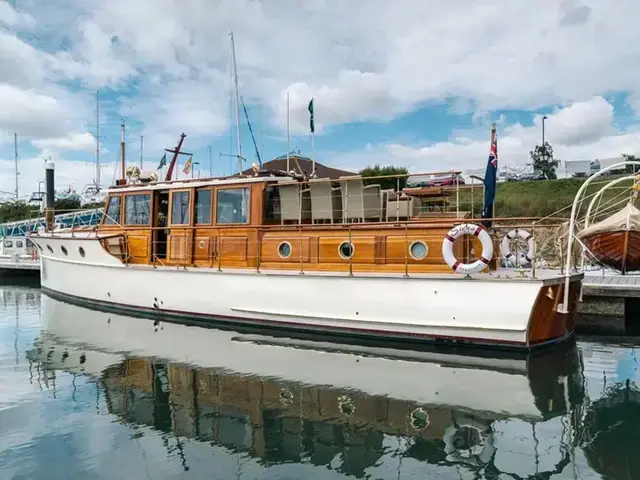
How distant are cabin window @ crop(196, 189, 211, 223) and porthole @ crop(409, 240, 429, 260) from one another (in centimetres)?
514

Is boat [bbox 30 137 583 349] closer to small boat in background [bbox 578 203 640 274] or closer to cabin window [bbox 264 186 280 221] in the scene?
cabin window [bbox 264 186 280 221]

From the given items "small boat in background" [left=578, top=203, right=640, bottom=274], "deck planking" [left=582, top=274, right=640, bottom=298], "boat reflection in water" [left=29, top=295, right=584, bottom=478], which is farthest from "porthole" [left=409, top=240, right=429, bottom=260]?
"deck planking" [left=582, top=274, right=640, bottom=298]

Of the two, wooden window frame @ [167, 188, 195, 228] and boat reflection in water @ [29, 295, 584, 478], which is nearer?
boat reflection in water @ [29, 295, 584, 478]

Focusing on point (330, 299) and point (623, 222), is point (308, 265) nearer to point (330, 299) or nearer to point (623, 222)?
point (330, 299)

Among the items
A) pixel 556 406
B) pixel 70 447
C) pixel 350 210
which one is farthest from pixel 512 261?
pixel 70 447

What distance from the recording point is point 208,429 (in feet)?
19.6

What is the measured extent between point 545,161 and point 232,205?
128 ft

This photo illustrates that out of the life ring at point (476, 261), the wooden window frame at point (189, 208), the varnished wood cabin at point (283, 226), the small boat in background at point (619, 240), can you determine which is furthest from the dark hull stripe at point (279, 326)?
the wooden window frame at point (189, 208)

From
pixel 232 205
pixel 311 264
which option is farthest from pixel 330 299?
pixel 232 205

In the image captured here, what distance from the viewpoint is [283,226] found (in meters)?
11.0

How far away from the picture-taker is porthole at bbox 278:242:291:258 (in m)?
11.0

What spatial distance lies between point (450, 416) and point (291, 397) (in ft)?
7.18

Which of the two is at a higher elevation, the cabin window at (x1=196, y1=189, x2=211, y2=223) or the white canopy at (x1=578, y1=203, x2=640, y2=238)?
the cabin window at (x1=196, y1=189, x2=211, y2=223)

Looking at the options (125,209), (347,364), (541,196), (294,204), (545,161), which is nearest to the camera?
(347,364)
